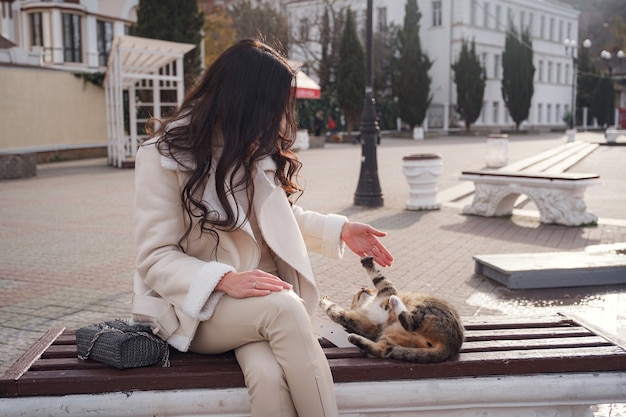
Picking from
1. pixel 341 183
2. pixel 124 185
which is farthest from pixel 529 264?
pixel 124 185

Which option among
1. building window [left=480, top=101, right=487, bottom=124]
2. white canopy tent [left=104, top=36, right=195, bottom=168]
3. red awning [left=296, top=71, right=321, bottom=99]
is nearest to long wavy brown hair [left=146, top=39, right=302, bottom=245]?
white canopy tent [left=104, top=36, right=195, bottom=168]

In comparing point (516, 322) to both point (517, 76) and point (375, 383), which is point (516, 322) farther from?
point (517, 76)

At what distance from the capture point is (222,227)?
2.60m

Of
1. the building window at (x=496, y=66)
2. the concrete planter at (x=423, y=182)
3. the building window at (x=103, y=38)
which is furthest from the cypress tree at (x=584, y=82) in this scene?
the concrete planter at (x=423, y=182)

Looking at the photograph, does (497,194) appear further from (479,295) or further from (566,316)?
(566,316)

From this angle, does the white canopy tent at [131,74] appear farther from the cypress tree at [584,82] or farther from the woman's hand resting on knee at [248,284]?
the cypress tree at [584,82]

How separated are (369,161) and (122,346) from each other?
935 centimetres

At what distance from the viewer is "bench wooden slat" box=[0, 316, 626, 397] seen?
8.13ft

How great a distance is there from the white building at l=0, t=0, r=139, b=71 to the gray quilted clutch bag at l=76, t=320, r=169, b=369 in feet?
108

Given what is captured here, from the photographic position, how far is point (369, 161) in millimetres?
11586

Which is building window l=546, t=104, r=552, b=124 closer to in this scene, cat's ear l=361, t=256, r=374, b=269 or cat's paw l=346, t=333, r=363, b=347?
cat's ear l=361, t=256, r=374, b=269

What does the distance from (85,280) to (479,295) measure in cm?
364

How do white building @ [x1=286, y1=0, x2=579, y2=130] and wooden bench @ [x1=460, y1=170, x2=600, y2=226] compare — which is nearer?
wooden bench @ [x1=460, y1=170, x2=600, y2=226]

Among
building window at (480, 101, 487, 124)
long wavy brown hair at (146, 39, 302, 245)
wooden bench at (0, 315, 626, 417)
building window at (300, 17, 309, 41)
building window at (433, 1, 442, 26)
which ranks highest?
building window at (433, 1, 442, 26)
